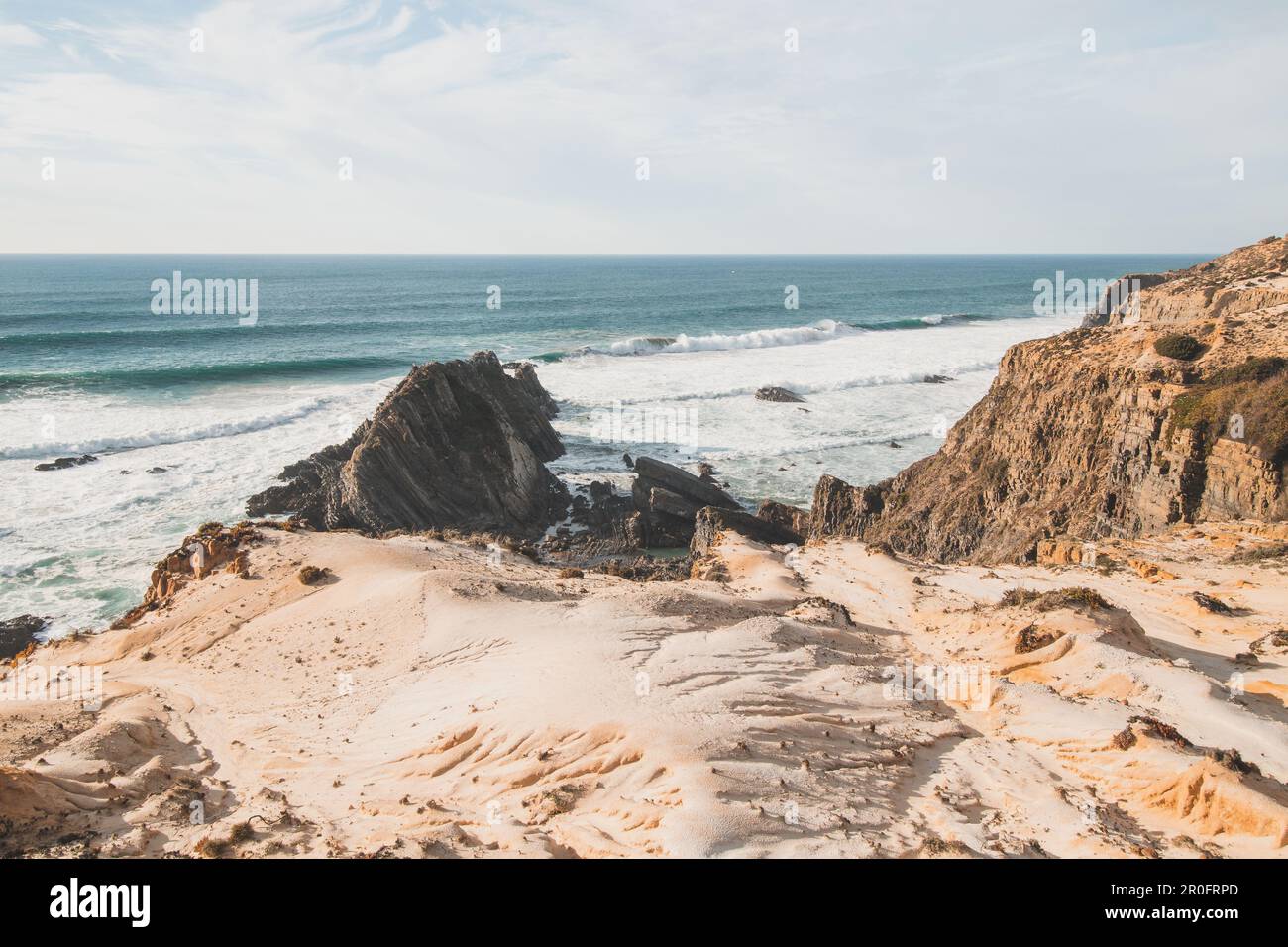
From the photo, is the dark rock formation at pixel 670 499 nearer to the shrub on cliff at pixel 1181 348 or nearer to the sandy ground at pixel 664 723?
the sandy ground at pixel 664 723

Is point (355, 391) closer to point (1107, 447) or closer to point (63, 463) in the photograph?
point (63, 463)

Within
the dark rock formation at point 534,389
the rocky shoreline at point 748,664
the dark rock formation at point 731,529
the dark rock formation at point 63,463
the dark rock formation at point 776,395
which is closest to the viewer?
the rocky shoreline at point 748,664

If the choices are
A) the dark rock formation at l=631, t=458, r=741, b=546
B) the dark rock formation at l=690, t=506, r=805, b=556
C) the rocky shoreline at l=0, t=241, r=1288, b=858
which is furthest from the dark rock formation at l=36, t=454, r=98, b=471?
the dark rock formation at l=690, t=506, r=805, b=556

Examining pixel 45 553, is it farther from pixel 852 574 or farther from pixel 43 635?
pixel 852 574

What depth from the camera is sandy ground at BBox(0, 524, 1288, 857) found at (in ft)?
30.3

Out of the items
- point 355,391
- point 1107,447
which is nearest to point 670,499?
point 1107,447

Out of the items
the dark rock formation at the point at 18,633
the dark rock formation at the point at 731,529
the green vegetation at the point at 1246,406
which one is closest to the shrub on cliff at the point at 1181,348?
the green vegetation at the point at 1246,406

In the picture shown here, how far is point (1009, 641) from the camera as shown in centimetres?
1480

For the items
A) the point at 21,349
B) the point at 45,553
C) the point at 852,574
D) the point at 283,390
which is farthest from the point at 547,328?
the point at 852,574

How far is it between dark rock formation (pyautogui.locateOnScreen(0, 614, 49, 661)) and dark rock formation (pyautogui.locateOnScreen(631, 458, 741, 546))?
17.7 meters

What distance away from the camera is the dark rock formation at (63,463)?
3478 centimetres

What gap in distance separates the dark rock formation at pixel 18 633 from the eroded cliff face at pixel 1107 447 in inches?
936

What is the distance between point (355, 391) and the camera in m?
51.5

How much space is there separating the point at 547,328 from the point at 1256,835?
8012 cm
